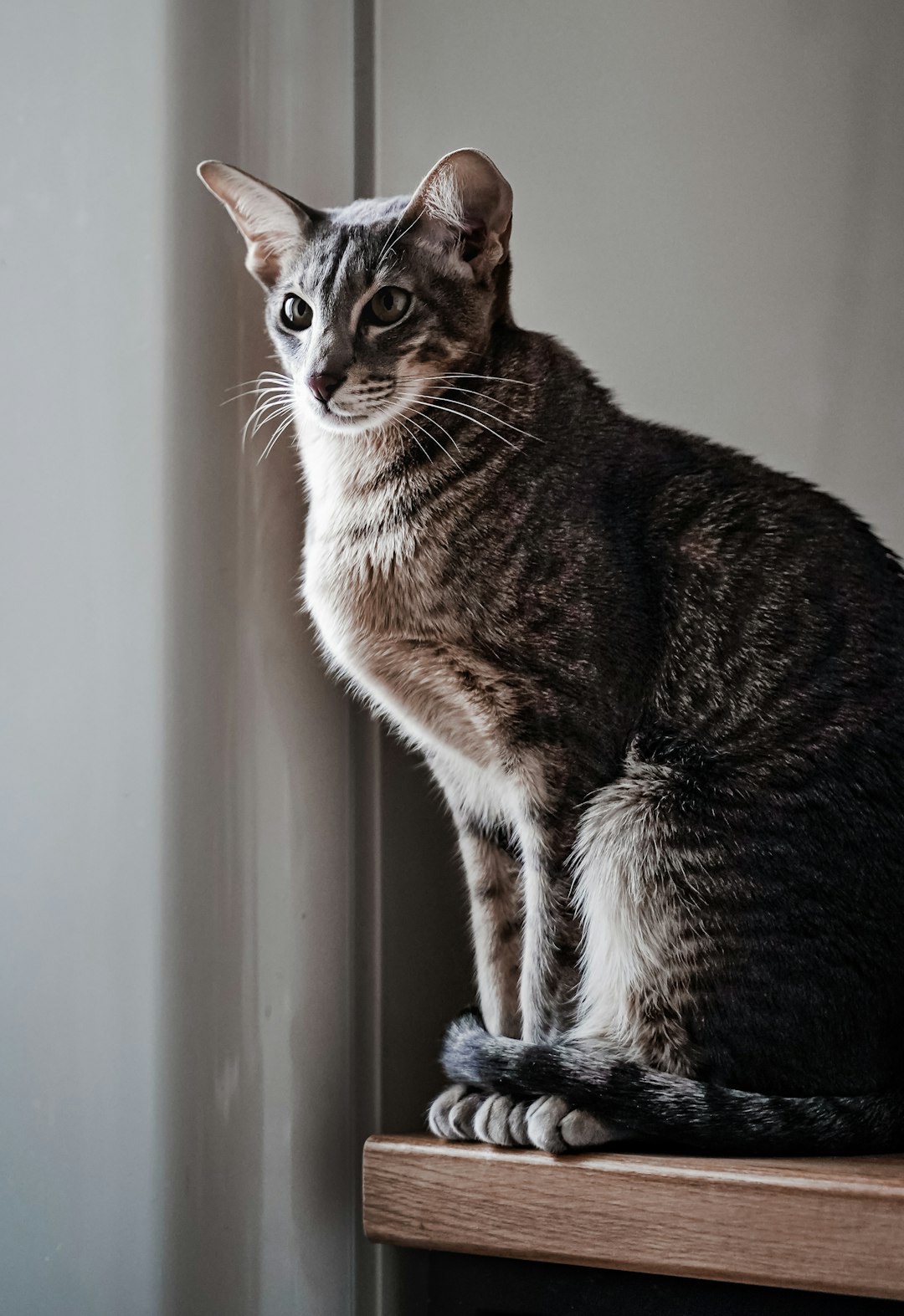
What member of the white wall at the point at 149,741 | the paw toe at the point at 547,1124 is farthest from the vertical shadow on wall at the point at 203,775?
the paw toe at the point at 547,1124

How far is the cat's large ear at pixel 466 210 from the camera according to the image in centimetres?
110

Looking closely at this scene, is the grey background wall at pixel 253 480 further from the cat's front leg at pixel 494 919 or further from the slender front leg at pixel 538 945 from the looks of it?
the slender front leg at pixel 538 945

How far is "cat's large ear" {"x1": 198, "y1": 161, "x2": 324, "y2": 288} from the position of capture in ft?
3.63

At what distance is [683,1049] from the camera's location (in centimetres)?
97

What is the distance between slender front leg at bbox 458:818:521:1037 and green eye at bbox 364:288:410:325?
543mm

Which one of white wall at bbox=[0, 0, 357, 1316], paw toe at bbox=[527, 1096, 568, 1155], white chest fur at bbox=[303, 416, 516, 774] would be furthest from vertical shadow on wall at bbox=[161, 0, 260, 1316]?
paw toe at bbox=[527, 1096, 568, 1155]

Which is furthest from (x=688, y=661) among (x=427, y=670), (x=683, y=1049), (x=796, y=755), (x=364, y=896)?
(x=364, y=896)

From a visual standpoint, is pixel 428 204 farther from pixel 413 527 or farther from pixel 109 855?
pixel 109 855

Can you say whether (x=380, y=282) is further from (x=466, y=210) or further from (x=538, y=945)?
(x=538, y=945)

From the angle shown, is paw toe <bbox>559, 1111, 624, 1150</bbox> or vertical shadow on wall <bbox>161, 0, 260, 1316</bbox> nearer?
paw toe <bbox>559, 1111, 624, 1150</bbox>

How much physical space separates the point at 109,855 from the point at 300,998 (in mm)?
282

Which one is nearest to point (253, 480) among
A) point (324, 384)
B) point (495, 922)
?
point (324, 384)

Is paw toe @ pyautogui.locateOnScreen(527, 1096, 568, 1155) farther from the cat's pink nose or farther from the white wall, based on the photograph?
the cat's pink nose

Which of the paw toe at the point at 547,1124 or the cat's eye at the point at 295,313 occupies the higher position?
the cat's eye at the point at 295,313
